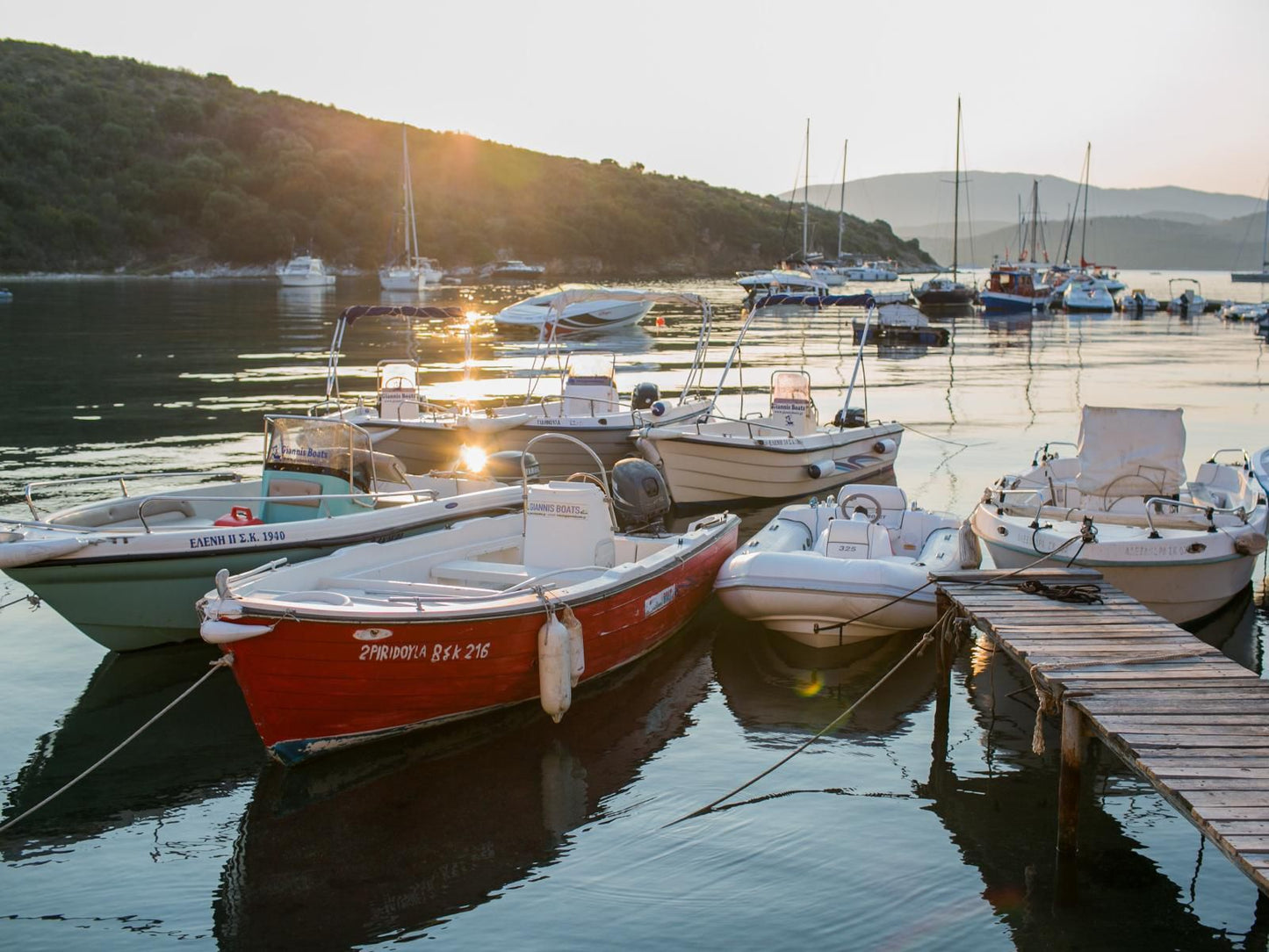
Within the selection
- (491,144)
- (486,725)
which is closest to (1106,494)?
(486,725)

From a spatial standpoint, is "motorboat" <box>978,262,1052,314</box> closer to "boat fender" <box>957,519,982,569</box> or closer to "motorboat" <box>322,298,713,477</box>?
"motorboat" <box>322,298,713,477</box>

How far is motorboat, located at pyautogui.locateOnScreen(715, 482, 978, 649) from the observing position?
33.3 ft

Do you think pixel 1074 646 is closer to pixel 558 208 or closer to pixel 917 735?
pixel 917 735

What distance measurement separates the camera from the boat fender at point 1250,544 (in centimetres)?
1059

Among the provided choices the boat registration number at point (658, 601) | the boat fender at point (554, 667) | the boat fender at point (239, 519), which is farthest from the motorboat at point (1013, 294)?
the boat fender at point (554, 667)

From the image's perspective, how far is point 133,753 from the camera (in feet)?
28.4

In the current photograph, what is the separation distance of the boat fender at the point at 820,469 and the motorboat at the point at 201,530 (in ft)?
18.8

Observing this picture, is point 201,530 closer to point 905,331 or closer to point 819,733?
point 819,733

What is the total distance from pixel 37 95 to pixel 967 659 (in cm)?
10950

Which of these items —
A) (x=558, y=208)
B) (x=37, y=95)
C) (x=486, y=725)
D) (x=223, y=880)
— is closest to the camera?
(x=223, y=880)

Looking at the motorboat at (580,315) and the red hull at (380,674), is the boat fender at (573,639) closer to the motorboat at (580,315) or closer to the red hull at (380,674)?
the red hull at (380,674)

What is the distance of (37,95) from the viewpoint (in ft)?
332

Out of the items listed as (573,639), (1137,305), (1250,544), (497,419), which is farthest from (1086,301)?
(573,639)

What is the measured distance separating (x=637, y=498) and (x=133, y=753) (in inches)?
Result: 222
